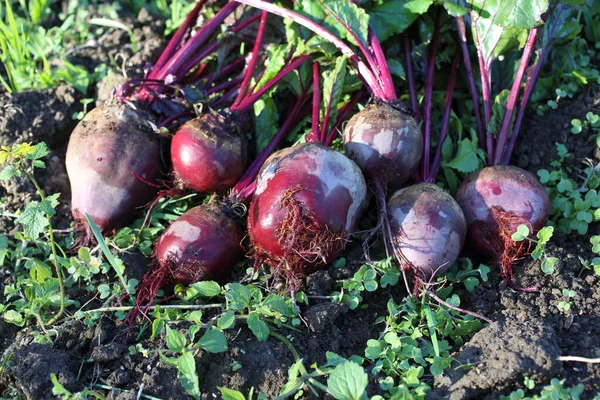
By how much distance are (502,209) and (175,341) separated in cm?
188

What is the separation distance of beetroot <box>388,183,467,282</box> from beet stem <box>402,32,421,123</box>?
0.76 meters

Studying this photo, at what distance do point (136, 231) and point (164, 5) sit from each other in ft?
7.22

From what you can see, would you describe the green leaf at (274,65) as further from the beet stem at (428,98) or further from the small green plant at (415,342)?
the small green plant at (415,342)

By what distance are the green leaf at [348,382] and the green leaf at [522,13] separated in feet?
7.74

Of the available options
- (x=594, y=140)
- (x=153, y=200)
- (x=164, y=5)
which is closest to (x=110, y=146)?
(x=153, y=200)

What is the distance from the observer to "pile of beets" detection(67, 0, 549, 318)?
3.18m

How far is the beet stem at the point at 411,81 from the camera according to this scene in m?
3.89

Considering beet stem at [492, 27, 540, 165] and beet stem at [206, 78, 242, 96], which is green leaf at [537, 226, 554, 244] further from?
beet stem at [206, 78, 242, 96]

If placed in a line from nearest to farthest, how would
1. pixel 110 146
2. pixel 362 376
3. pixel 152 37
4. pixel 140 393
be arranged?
1. pixel 362 376
2. pixel 140 393
3. pixel 110 146
4. pixel 152 37

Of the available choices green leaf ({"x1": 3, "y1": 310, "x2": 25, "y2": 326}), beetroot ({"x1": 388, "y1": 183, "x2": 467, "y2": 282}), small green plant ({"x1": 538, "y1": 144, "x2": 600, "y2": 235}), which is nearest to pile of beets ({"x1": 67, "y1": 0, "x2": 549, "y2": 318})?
beetroot ({"x1": 388, "y1": 183, "x2": 467, "y2": 282})

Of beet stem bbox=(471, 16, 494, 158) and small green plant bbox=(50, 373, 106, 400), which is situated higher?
beet stem bbox=(471, 16, 494, 158)

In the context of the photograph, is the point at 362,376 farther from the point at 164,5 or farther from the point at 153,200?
the point at 164,5

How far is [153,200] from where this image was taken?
3.81m

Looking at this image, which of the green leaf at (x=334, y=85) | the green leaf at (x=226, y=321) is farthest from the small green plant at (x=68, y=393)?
the green leaf at (x=334, y=85)
